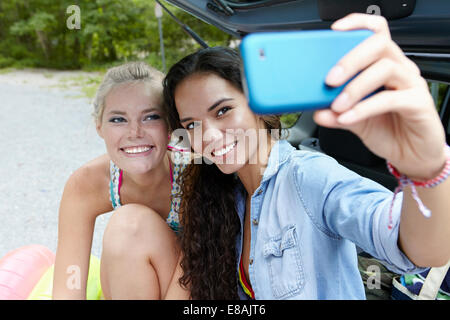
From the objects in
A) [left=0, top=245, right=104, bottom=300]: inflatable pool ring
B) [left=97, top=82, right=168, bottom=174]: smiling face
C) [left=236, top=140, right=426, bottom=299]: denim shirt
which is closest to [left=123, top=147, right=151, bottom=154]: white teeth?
[left=97, top=82, right=168, bottom=174]: smiling face

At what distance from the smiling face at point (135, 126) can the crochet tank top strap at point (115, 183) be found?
153 millimetres

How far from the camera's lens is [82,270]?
59.6 inches

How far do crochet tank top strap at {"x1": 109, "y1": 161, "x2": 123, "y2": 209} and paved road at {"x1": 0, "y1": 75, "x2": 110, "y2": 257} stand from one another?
1.40 metres

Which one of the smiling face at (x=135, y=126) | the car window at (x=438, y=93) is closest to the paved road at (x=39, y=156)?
the smiling face at (x=135, y=126)

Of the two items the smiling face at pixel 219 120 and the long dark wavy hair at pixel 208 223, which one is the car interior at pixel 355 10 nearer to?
the long dark wavy hair at pixel 208 223

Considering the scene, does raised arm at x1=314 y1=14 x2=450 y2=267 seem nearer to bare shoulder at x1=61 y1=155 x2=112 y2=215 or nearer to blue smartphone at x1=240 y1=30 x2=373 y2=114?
blue smartphone at x1=240 y1=30 x2=373 y2=114

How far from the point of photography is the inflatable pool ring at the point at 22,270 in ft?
5.86

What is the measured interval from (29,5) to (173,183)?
14.6m

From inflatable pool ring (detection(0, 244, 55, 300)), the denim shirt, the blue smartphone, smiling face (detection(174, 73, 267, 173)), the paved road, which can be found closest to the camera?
the blue smartphone

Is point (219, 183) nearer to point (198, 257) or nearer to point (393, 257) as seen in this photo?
point (198, 257)

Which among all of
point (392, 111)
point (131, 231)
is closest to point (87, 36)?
point (131, 231)

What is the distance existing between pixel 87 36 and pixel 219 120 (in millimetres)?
11167

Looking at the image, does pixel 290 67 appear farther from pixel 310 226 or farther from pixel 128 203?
pixel 128 203

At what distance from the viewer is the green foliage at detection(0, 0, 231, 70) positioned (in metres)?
8.87
